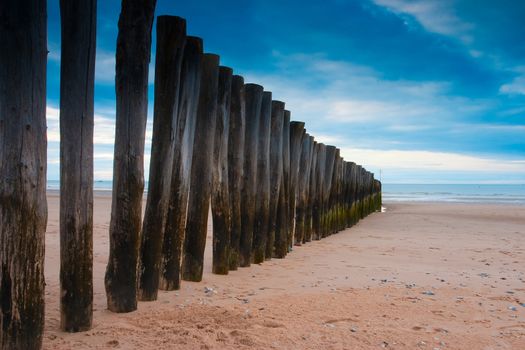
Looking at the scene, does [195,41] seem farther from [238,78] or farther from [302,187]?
[302,187]

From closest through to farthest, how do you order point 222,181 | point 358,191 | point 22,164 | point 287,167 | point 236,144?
1. point 22,164
2. point 222,181
3. point 236,144
4. point 287,167
5. point 358,191

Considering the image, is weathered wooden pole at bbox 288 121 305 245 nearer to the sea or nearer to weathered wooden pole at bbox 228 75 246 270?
weathered wooden pole at bbox 228 75 246 270

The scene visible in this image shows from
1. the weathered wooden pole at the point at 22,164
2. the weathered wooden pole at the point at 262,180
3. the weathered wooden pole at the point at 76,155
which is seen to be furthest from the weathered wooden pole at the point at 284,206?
the weathered wooden pole at the point at 22,164

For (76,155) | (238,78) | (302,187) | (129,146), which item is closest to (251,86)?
(238,78)

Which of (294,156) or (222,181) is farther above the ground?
(294,156)

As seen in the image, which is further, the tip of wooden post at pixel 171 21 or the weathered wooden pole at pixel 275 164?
the weathered wooden pole at pixel 275 164

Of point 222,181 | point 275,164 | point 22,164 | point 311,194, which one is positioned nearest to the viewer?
point 22,164

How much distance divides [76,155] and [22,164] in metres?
0.40

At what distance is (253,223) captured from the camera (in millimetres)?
5820

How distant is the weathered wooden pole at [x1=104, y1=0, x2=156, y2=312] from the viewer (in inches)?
127

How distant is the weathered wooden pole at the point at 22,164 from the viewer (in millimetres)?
2469

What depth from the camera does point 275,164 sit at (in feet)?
21.1

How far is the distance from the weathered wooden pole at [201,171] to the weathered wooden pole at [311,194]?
169 inches

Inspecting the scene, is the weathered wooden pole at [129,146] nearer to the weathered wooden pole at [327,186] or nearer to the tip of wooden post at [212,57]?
the tip of wooden post at [212,57]
